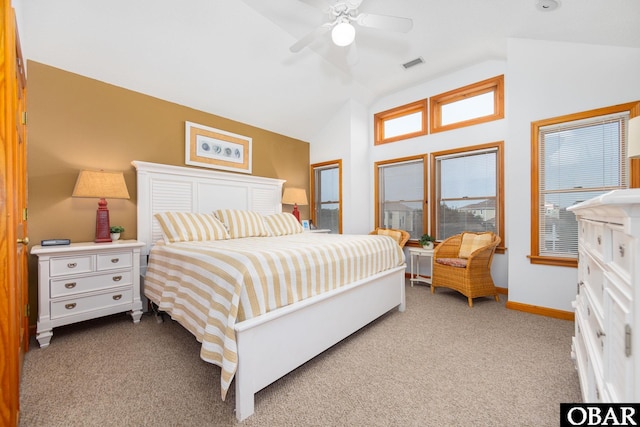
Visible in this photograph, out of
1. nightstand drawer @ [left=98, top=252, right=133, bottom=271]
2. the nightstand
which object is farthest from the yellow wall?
nightstand drawer @ [left=98, top=252, right=133, bottom=271]

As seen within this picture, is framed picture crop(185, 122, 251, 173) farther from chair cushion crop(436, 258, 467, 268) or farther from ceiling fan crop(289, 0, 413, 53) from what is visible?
chair cushion crop(436, 258, 467, 268)

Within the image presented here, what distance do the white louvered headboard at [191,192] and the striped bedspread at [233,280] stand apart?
71 cm

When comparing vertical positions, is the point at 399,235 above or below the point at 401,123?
below

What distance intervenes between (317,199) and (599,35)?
4264 millimetres

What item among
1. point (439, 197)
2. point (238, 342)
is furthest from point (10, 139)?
point (439, 197)

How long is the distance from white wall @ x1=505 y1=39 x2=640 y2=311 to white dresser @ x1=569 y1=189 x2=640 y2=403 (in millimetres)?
2050

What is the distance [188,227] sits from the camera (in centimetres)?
292

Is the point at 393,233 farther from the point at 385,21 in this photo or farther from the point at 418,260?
the point at 385,21

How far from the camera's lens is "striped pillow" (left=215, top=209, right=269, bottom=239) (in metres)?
3.38

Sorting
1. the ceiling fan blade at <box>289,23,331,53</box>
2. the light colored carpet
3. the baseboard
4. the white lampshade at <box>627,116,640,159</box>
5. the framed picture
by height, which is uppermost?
the ceiling fan blade at <box>289,23,331,53</box>

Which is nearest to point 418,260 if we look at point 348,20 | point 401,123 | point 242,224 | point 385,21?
point 401,123

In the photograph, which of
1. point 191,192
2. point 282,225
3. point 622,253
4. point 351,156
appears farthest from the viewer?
point 351,156

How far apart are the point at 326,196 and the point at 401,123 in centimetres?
194

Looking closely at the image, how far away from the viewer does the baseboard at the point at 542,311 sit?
2805mm
